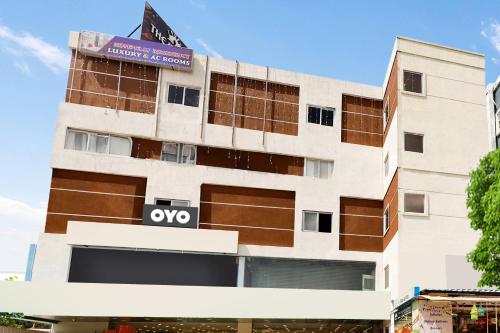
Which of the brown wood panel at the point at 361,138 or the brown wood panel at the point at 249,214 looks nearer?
the brown wood panel at the point at 249,214

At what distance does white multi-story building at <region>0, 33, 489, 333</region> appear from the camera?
31031 millimetres

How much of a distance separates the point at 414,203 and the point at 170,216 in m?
13.8

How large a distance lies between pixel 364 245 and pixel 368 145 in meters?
6.50

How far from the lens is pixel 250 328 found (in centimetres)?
3334

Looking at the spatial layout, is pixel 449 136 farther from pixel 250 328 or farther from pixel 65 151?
pixel 65 151

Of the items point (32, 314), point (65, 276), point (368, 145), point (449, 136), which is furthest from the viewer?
point (368, 145)

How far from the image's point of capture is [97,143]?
111ft

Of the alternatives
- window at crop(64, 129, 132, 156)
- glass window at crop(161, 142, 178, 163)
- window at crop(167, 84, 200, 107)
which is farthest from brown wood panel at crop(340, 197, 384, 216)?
window at crop(64, 129, 132, 156)

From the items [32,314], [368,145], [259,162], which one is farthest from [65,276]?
[368,145]

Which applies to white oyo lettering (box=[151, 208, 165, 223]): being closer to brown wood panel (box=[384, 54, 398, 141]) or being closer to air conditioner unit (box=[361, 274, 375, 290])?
air conditioner unit (box=[361, 274, 375, 290])

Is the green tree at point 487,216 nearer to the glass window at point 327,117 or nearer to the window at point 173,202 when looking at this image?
the glass window at point 327,117

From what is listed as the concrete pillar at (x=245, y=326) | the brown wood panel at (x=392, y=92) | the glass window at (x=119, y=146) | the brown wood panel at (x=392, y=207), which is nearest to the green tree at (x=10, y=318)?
the glass window at (x=119, y=146)

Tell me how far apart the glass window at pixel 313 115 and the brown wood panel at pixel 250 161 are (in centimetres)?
259

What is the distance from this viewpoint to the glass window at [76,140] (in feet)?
110
